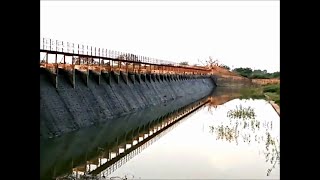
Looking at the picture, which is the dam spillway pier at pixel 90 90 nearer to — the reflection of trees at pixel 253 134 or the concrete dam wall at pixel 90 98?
the concrete dam wall at pixel 90 98

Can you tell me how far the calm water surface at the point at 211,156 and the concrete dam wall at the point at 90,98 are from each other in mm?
4620

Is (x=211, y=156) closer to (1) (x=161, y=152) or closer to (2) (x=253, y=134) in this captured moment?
(1) (x=161, y=152)

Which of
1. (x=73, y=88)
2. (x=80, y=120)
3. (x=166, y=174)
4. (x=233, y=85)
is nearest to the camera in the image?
(x=166, y=174)

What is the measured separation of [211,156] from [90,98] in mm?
11474

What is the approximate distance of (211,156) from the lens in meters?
14.1

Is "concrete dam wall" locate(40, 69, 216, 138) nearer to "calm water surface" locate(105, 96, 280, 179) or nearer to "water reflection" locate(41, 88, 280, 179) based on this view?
"water reflection" locate(41, 88, 280, 179)

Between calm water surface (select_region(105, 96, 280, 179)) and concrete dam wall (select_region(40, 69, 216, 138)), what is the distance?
462 centimetres

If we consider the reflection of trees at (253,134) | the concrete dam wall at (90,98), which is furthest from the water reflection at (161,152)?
the concrete dam wall at (90,98)

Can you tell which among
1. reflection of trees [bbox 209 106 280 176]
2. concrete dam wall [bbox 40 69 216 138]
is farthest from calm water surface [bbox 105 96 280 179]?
concrete dam wall [bbox 40 69 216 138]

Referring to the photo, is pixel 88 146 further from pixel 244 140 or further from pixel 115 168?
pixel 244 140

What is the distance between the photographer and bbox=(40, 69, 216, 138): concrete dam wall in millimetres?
18453
